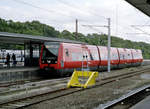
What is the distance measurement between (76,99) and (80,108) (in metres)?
1.83

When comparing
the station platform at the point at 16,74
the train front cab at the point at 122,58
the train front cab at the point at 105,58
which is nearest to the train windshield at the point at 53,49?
the station platform at the point at 16,74

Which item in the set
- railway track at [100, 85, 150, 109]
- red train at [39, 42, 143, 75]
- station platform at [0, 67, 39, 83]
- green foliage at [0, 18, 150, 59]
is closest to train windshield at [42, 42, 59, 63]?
red train at [39, 42, 143, 75]

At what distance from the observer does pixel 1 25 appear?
55219 mm

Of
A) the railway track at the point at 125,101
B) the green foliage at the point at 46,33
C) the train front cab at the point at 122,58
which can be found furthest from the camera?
the green foliage at the point at 46,33

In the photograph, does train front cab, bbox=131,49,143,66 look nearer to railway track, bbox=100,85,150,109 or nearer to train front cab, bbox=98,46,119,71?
train front cab, bbox=98,46,119,71

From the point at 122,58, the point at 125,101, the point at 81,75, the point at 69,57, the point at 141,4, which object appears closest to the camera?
the point at 125,101

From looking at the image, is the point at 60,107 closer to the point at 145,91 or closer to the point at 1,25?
the point at 145,91

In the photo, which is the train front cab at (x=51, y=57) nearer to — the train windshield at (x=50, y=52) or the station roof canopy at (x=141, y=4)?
the train windshield at (x=50, y=52)

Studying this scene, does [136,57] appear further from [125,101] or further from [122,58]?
[125,101]

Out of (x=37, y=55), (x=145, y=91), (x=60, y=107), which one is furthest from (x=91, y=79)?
(x=37, y=55)

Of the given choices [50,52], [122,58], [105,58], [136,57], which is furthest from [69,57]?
[136,57]

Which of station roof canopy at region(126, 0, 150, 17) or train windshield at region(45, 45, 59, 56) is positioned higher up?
station roof canopy at region(126, 0, 150, 17)

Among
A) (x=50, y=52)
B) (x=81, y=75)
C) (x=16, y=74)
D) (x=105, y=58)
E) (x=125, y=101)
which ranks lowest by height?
(x=125, y=101)

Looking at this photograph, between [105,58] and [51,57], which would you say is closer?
[51,57]
